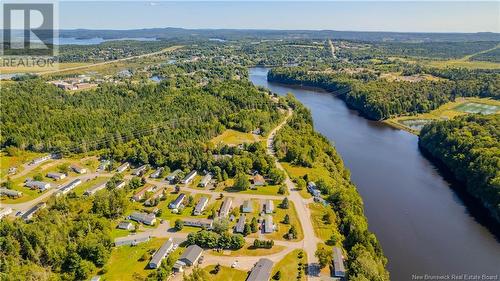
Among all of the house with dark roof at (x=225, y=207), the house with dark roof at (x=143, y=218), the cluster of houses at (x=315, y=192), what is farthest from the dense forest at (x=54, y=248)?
the cluster of houses at (x=315, y=192)

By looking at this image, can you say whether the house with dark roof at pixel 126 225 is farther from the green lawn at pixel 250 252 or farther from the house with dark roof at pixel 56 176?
the house with dark roof at pixel 56 176

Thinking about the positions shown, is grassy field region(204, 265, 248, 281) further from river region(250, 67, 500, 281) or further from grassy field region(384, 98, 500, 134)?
grassy field region(384, 98, 500, 134)

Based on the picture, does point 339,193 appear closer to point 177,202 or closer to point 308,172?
point 308,172

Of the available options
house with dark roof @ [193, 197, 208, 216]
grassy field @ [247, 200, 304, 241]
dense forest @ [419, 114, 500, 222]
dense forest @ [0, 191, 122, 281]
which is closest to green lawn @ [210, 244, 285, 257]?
grassy field @ [247, 200, 304, 241]

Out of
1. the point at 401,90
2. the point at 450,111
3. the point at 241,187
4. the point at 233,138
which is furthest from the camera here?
the point at 401,90

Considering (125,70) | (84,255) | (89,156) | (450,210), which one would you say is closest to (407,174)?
(450,210)

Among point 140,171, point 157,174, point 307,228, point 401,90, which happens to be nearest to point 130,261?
point 307,228
